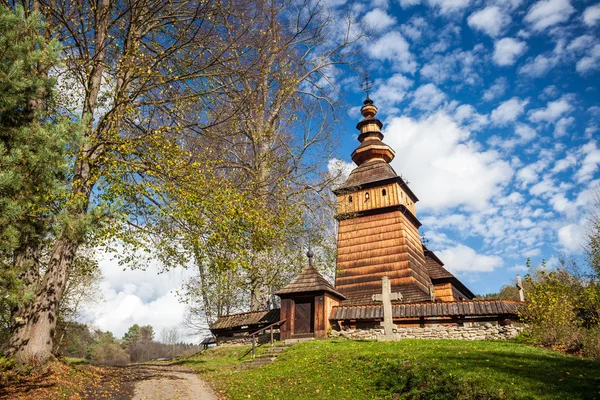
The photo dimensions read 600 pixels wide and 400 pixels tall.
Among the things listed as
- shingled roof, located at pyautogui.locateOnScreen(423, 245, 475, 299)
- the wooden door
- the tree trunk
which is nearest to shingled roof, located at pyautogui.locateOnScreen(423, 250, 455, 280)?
shingled roof, located at pyautogui.locateOnScreen(423, 245, 475, 299)

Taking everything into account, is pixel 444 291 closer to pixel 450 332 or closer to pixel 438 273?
pixel 438 273

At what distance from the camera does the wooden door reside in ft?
58.3

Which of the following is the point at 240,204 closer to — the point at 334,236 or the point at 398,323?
the point at 398,323

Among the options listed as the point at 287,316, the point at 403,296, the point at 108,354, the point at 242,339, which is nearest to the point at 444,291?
the point at 403,296

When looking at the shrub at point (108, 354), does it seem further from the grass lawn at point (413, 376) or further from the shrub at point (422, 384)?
the shrub at point (422, 384)

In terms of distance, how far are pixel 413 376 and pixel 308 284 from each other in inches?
380

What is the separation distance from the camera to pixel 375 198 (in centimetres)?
2666

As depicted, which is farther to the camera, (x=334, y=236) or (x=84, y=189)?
(x=334, y=236)

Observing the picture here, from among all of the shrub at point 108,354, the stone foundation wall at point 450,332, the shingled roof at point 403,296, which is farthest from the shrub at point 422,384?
the shrub at point 108,354

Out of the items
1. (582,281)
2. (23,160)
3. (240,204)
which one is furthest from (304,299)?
(582,281)

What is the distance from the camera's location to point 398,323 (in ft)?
60.1

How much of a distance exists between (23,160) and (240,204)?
17.6 ft

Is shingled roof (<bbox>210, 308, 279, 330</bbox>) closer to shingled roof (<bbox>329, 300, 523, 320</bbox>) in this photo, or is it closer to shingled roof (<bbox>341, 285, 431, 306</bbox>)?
shingled roof (<bbox>329, 300, 523, 320</bbox>)

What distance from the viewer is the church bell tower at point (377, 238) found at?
23.4 meters
